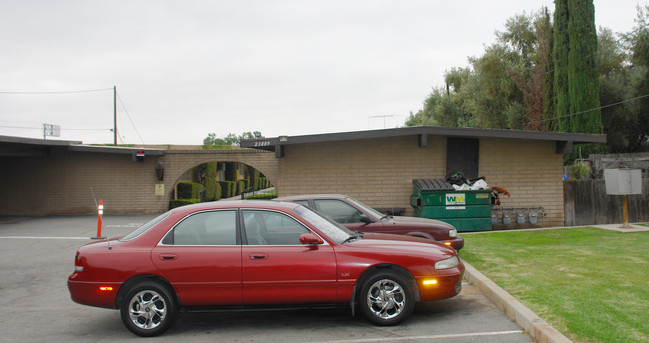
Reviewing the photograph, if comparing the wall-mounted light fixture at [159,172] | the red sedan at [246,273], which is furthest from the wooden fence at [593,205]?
the wall-mounted light fixture at [159,172]

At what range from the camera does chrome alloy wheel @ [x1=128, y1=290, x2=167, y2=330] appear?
5.54 metres

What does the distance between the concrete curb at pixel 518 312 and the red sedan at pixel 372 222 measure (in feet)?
3.18

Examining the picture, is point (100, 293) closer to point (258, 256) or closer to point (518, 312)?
point (258, 256)

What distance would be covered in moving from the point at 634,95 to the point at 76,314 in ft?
110

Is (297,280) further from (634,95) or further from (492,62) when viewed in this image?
(492,62)

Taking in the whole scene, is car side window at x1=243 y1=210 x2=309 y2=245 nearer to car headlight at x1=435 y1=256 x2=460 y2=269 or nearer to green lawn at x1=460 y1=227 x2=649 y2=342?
car headlight at x1=435 y1=256 x2=460 y2=269

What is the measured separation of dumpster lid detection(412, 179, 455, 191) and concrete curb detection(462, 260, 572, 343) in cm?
608

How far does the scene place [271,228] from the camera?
5.80 meters

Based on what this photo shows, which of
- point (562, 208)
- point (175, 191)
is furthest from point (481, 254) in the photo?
point (175, 191)

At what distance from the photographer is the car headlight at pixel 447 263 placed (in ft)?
18.9

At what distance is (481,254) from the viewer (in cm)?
957

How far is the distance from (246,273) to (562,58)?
2970cm

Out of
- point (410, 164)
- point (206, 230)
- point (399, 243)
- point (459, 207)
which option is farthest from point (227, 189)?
point (399, 243)

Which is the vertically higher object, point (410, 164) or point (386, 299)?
point (410, 164)
